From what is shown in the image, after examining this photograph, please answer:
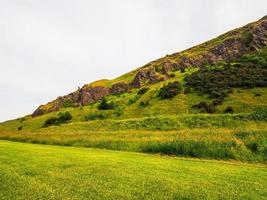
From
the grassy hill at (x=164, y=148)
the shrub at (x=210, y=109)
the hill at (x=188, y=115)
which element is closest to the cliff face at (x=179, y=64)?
the hill at (x=188, y=115)

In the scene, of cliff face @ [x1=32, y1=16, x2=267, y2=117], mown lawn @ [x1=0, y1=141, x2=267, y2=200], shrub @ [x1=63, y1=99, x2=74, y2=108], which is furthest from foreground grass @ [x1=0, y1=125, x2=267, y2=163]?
shrub @ [x1=63, y1=99, x2=74, y2=108]

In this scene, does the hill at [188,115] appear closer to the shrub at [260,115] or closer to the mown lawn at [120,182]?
the shrub at [260,115]

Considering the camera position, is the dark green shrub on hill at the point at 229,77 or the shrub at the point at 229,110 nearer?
the shrub at the point at 229,110

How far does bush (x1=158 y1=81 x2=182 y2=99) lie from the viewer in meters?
78.1

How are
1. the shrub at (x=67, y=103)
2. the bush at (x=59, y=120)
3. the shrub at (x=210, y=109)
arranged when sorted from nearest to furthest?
the shrub at (x=210, y=109)
the bush at (x=59, y=120)
the shrub at (x=67, y=103)

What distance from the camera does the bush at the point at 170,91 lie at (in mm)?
78125

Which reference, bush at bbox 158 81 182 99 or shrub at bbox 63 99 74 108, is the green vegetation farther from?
shrub at bbox 63 99 74 108

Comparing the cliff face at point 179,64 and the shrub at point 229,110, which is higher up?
the cliff face at point 179,64

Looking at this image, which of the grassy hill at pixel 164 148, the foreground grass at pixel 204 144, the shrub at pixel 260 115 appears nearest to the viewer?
the grassy hill at pixel 164 148

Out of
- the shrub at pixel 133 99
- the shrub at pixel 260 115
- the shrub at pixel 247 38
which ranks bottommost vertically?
the shrub at pixel 260 115

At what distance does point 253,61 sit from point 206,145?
66449 mm

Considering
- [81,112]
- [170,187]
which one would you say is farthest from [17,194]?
[81,112]

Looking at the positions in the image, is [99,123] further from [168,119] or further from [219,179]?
[219,179]

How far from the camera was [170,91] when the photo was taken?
260 feet
